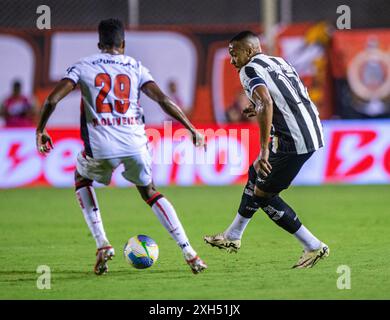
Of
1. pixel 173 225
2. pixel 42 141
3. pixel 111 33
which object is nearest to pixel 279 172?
pixel 173 225

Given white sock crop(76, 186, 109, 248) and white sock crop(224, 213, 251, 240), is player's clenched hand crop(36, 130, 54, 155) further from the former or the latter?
white sock crop(224, 213, 251, 240)

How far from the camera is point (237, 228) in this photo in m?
8.79

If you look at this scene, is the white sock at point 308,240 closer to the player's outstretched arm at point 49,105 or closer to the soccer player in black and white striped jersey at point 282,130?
the soccer player in black and white striped jersey at point 282,130

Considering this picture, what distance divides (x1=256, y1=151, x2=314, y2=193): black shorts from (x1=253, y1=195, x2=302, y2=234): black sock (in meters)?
0.13

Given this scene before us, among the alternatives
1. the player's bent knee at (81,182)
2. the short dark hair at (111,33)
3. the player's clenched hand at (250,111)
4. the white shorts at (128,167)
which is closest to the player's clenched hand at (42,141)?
the white shorts at (128,167)

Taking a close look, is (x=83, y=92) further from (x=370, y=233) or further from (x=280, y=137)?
(x=370, y=233)

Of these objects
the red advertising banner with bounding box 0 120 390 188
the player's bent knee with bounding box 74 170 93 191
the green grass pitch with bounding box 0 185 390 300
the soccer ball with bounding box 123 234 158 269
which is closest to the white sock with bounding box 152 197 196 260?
the green grass pitch with bounding box 0 185 390 300

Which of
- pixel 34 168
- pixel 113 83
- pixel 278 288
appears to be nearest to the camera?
pixel 278 288

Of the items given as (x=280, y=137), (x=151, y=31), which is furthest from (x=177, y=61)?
(x=280, y=137)

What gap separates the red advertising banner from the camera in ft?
54.4

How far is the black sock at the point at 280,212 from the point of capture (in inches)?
330

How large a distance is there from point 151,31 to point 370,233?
11.0 meters

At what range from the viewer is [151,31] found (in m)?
20.6

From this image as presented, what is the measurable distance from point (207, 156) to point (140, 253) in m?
8.26
